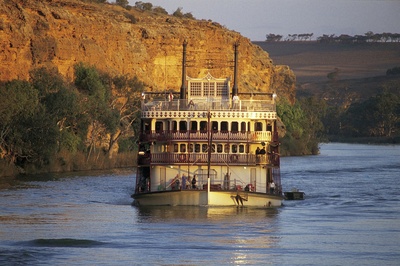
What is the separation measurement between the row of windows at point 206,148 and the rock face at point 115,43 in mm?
23090

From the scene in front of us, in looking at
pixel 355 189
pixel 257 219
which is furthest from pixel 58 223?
pixel 355 189

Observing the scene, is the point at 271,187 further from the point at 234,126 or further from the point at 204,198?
the point at 204,198

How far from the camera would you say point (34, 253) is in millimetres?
34062

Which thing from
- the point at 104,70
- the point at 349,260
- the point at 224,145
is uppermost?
the point at 104,70

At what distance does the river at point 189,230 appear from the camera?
3397cm

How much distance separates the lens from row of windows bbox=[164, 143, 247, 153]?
45.8 metres

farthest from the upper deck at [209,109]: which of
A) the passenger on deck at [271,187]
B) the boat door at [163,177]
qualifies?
the passenger on deck at [271,187]

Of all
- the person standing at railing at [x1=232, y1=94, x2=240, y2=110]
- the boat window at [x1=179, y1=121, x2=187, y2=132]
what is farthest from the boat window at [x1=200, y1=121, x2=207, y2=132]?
the person standing at railing at [x1=232, y1=94, x2=240, y2=110]

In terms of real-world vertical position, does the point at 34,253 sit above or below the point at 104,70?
below

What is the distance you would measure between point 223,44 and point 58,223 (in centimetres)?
8053

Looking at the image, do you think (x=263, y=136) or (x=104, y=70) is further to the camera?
(x=104, y=70)

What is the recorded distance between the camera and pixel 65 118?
246 ft

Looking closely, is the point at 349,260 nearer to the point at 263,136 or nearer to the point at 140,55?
the point at 263,136

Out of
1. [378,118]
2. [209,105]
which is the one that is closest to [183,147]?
[209,105]
